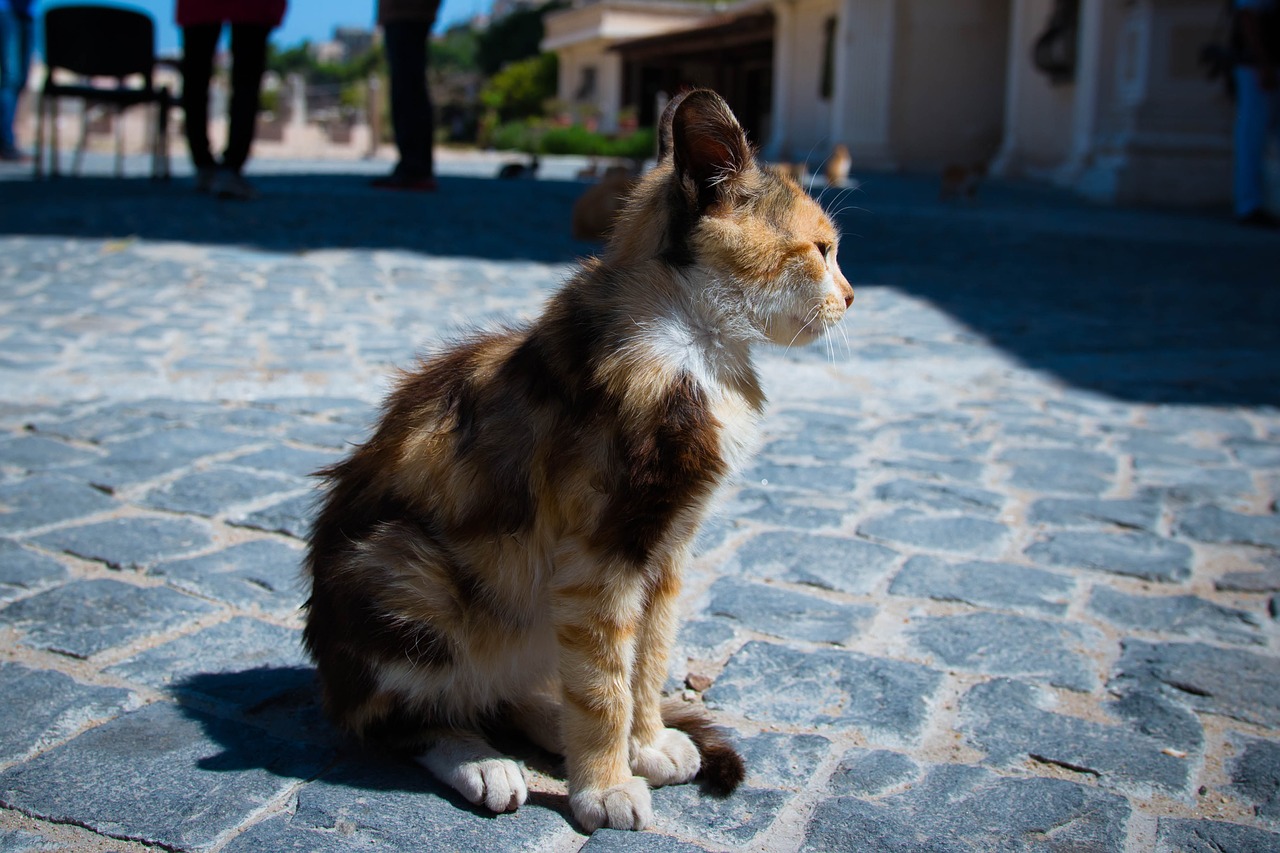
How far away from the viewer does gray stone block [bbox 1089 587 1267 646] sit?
2.86 metres

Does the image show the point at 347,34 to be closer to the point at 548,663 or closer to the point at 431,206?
the point at 431,206

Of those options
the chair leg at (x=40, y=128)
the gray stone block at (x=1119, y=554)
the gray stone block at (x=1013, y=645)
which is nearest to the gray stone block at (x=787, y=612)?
the gray stone block at (x=1013, y=645)

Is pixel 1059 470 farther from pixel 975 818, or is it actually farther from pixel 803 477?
pixel 975 818

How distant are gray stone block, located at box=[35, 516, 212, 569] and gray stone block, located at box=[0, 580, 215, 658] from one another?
176 mm

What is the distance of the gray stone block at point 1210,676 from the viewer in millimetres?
2475

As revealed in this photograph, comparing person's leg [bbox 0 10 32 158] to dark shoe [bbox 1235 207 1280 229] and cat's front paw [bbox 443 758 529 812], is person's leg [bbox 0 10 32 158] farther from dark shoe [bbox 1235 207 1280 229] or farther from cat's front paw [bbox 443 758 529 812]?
dark shoe [bbox 1235 207 1280 229]

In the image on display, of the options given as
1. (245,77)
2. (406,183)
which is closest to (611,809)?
(245,77)

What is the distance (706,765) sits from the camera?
2.13 meters

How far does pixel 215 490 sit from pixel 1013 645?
258 centimetres

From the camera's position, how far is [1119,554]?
3.38 m

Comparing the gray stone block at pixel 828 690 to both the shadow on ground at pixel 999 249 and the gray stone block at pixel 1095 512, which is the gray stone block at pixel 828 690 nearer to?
the gray stone block at pixel 1095 512

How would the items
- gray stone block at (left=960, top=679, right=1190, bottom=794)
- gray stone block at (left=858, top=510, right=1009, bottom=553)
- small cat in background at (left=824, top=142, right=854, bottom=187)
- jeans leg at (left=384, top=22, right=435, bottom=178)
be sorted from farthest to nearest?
small cat in background at (left=824, top=142, right=854, bottom=187) < jeans leg at (left=384, top=22, right=435, bottom=178) < gray stone block at (left=858, top=510, right=1009, bottom=553) < gray stone block at (left=960, top=679, right=1190, bottom=794)

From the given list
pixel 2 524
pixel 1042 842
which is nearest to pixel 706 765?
pixel 1042 842

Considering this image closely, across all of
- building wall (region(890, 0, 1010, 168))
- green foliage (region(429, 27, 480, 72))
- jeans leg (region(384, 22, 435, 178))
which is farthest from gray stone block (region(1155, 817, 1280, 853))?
green foliage (region(429, 27, 480, 72))
